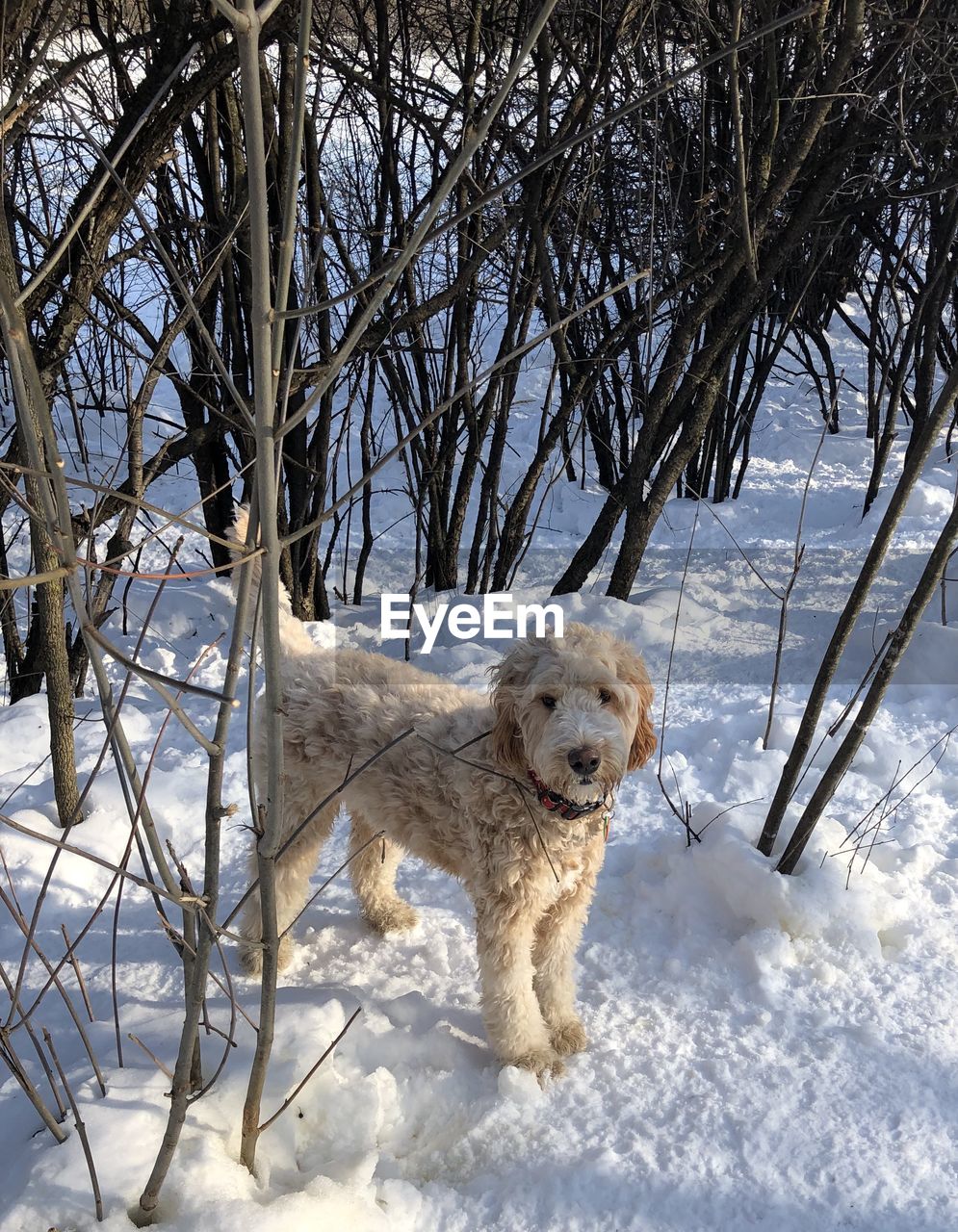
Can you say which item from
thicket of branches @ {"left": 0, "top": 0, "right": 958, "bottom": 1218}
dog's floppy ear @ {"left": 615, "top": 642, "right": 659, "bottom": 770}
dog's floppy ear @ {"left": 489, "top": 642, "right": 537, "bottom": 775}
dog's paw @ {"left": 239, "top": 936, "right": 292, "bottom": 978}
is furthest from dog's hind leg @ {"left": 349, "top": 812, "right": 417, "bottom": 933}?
dog's floppy ear @ {"left": 615, "top": 642, "right": 659, "bottom": 770}

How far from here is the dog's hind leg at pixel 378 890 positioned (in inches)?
125

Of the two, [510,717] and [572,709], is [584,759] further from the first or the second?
[510,717]

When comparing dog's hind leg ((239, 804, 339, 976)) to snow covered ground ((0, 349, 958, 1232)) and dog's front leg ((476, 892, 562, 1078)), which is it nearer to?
snow covered ground ((0, 349, 958, 1232))

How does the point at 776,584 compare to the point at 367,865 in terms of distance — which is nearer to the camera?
the point at 367,865

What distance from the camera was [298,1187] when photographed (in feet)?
6.86

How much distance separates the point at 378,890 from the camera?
10.5 feet

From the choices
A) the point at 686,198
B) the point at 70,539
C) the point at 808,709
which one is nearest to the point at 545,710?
the point at 808,709

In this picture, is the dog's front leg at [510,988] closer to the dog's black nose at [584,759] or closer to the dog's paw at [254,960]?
the dog's black nose at [584,759]

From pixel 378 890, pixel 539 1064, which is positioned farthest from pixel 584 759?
pixel 378 890

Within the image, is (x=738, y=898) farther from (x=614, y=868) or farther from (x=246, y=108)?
(x=246, y=108)

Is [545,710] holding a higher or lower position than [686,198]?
lower

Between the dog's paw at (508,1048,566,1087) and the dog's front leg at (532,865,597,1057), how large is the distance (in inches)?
3.7

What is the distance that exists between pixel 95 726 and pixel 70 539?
11.1 ft

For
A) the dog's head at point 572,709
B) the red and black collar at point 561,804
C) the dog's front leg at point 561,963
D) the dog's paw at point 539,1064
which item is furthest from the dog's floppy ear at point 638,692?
the dog's paw at point 539,1064
